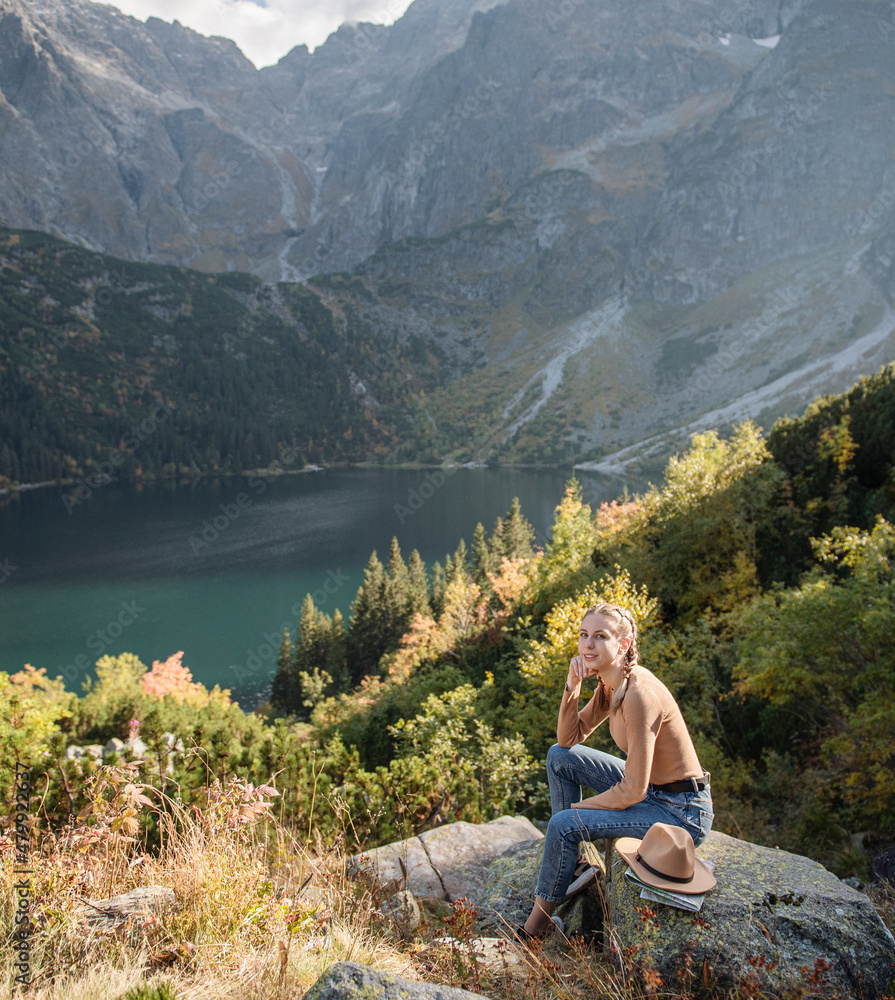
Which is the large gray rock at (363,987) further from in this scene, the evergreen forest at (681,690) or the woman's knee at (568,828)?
the evergreen forest at (681,690)

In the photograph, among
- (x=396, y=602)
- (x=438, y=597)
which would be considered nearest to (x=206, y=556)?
(x=396, y=602)

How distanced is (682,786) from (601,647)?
3.24ft

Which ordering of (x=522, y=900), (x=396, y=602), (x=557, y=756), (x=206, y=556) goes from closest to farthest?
(x=557, y=756) → (x=522, y=900) → (x=396, y=602) → (x=206, y=556)

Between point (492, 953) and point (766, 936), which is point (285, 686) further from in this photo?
point (766, 936)

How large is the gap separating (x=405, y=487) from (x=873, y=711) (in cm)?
11395

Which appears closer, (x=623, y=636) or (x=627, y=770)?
(x=627, y=770)

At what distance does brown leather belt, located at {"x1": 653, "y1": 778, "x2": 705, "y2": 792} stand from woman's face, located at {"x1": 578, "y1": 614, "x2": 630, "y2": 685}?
0.71m

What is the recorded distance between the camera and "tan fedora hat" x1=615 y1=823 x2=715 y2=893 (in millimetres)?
3086

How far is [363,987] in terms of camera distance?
234cm

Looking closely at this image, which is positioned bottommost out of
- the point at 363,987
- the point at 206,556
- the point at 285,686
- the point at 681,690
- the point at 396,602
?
the point at 681,690

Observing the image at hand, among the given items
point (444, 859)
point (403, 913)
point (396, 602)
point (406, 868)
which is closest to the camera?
point (403, 913)

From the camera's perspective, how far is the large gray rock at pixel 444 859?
476 centimetres

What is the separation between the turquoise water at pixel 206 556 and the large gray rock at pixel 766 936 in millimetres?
41765

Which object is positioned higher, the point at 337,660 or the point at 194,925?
the point at 337,660
